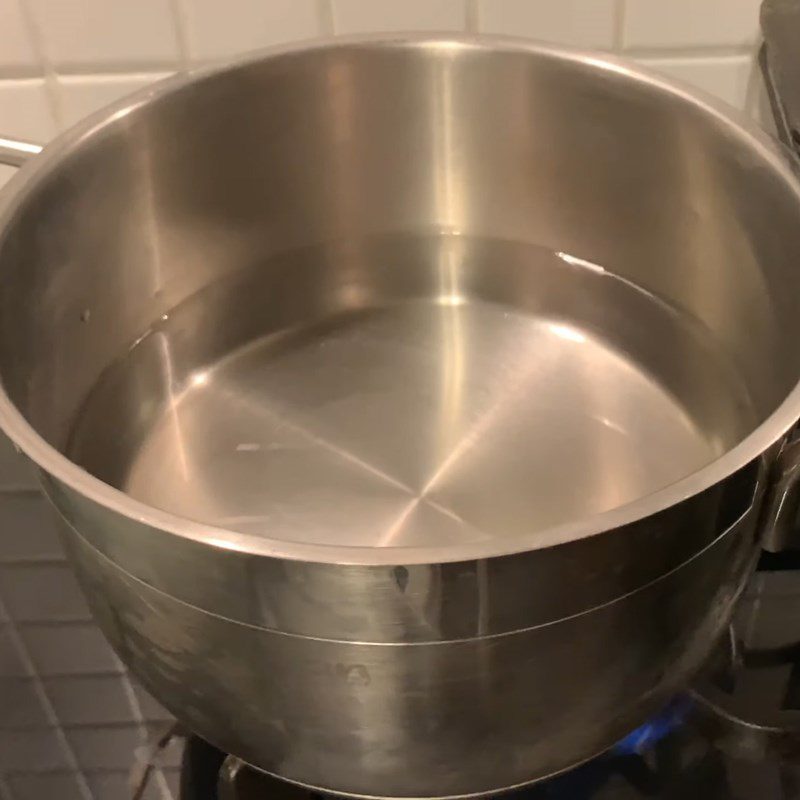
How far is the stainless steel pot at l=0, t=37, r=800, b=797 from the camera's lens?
41cm

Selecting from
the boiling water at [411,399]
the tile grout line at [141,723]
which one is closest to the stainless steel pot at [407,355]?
the boiling water at [411,399]

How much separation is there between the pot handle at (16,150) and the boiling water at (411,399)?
0.15 metres

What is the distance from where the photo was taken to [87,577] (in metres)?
0.45

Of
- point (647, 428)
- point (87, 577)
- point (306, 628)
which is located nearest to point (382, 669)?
point (306, 628)

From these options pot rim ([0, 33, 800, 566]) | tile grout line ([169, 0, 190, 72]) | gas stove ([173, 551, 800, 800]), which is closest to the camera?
pot rim ([0, 33, 800, 566])

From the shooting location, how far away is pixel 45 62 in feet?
2.24

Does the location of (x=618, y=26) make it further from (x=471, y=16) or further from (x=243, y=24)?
(x=243, y=24)

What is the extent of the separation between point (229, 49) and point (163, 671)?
403mm

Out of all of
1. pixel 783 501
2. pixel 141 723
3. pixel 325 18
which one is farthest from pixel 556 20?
pixel 141 723

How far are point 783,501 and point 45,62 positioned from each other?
512 mm

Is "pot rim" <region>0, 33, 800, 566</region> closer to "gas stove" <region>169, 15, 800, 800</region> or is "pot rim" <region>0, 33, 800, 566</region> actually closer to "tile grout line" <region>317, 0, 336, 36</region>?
"gas stove" <region>169, 15, 800, 800</region>

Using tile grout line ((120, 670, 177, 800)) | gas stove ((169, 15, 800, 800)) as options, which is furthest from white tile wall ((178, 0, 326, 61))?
tile grout line ((120, 670, 177, 800))

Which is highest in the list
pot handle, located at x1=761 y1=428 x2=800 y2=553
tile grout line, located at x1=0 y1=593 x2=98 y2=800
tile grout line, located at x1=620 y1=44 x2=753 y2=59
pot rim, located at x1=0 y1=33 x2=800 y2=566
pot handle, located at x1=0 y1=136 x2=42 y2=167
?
tile grout line, located at x1=620 y1=44 x2=753 y2=59

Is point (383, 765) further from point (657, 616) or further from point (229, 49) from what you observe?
point (229, 49)
